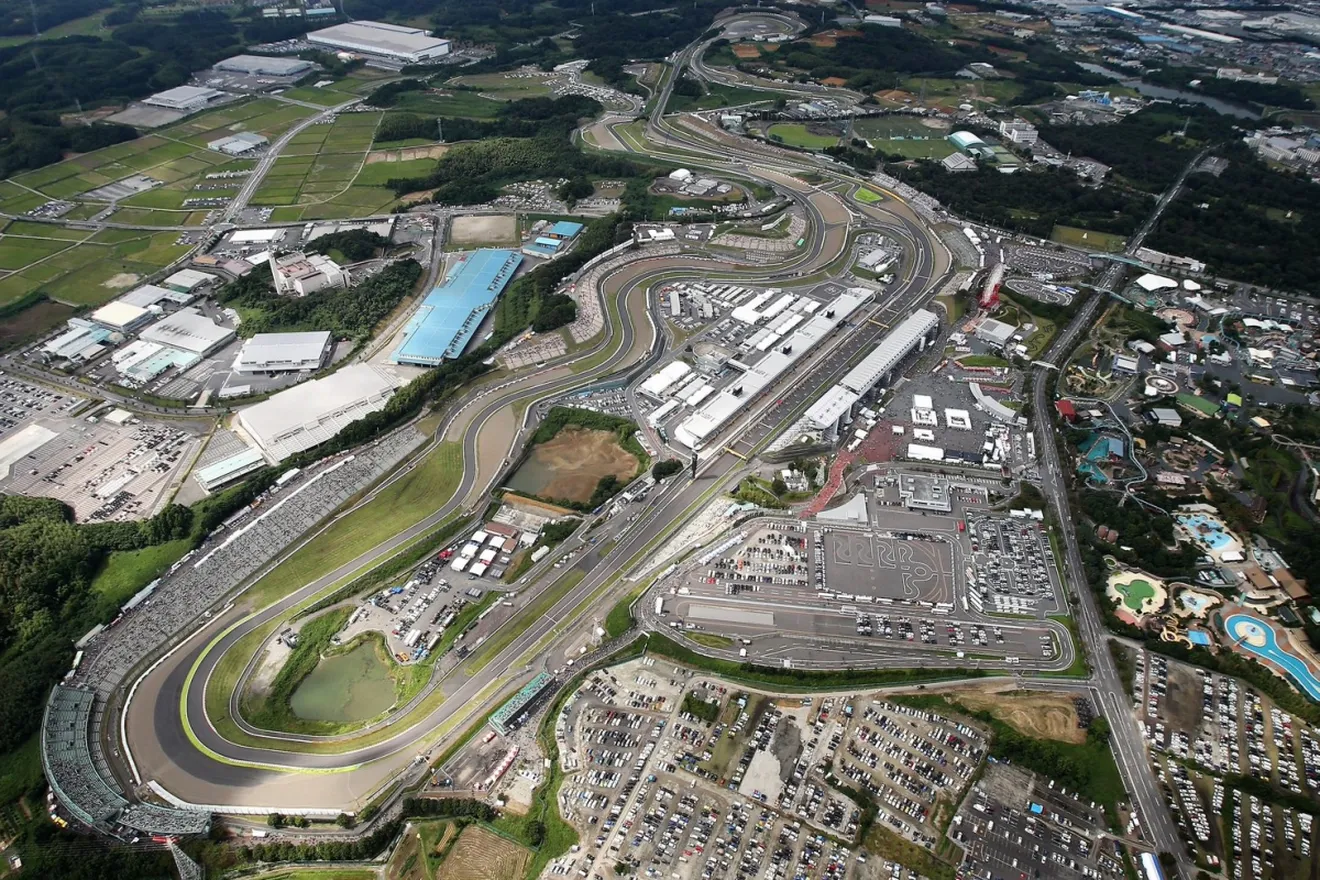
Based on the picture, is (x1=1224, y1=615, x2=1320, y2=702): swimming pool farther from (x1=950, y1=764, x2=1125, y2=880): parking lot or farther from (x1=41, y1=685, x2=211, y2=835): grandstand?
(x1=41, y1=685, x2=211, y2=835): grandstand

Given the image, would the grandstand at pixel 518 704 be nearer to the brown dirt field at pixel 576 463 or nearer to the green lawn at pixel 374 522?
the brown dirt field at pixel 576 463

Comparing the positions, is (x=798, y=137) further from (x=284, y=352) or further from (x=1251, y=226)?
(x=284, y=352)

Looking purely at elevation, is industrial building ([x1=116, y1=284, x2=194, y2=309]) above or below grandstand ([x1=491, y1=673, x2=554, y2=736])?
above

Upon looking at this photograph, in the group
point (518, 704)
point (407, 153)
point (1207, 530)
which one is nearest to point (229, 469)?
point (518, 704)

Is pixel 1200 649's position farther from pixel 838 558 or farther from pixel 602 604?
pixel 602 604

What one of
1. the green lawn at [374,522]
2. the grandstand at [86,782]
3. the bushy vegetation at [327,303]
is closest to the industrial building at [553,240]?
the bushy vegetation at [327,303]

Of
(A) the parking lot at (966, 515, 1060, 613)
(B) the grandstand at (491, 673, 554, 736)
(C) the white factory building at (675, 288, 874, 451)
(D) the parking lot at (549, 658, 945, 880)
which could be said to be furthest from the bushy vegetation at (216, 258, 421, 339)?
(A) the parking lot at (966, 515, 1060, 613)

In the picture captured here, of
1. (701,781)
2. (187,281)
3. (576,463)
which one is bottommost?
(701,781)
